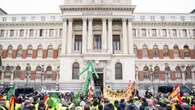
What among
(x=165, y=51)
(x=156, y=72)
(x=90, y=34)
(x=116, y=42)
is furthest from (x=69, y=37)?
(x=165, y=51)

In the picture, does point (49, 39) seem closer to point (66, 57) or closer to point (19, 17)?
point (19, 17)

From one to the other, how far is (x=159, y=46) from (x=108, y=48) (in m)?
17.2

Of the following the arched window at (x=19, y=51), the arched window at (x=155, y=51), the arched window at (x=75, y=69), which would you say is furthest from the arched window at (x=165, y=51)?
the arched window at (x=19, y=51)

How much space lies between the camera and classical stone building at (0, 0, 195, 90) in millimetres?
43531

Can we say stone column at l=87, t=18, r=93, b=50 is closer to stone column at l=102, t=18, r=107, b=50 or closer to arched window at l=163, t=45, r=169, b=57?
stone column at l=102, t=18, r=107, b=50

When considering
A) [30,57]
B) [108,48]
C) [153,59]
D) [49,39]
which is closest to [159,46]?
[153,59]

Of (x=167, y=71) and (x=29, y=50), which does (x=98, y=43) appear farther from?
(x=29, y=50)

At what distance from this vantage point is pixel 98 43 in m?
45.2

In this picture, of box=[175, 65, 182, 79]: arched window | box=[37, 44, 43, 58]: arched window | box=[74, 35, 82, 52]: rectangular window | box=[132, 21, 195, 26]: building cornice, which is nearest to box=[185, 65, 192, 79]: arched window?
box=[175, 65, 182, 79]: arched window

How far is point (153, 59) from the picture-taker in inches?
2120

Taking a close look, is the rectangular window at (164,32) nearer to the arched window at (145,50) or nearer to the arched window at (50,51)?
the arched window at (145,50)

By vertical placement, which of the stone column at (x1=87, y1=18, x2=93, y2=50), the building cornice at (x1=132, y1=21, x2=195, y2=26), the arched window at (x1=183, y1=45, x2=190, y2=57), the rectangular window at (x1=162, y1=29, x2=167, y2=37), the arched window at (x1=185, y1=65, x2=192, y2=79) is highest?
the building cornice at (x1=132, y1=21, x2=195, y2=26)

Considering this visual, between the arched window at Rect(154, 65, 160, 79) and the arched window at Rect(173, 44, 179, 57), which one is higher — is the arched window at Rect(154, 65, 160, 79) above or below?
below

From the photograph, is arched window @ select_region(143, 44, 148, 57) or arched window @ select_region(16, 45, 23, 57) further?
arched window @ select_region(16, 45, 23, 57)
